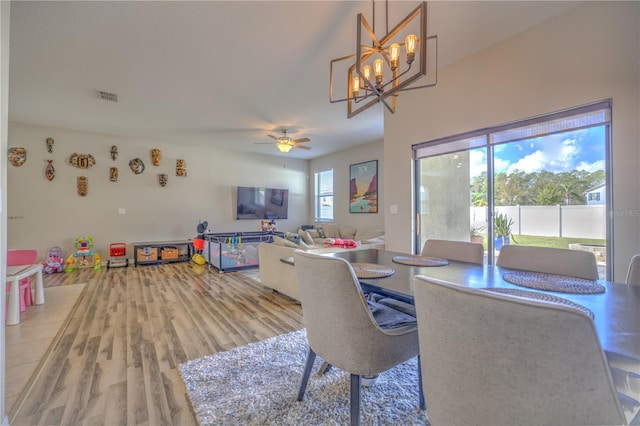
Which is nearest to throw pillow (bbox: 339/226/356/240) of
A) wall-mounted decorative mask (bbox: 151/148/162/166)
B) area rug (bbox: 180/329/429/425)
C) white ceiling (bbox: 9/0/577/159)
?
white ceiling (bbox: 9/0/577/159)

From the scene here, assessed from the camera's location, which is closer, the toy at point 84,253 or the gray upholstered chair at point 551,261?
the gray upholstered chair at point 551,261

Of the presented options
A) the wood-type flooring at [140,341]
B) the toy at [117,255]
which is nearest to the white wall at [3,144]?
the wood-type flooring at [140,341]

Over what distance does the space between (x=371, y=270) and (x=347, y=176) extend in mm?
5627

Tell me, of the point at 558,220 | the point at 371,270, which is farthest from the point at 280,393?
the point at 558,220

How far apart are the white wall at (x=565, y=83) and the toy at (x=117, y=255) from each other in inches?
238

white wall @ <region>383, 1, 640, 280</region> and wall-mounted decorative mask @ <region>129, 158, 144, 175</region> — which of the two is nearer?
white wall @ <region>383, 1, 640, 280</region>

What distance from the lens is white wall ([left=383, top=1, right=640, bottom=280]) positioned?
196 cm

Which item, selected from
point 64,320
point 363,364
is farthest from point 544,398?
point 64,320

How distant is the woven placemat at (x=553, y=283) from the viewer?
1183 millimetres

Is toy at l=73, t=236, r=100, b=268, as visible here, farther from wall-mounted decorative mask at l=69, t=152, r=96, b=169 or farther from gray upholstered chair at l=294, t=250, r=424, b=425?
gray upholstered chair at l=294, t=250, r=424, b=425

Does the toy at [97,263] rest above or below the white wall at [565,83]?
below

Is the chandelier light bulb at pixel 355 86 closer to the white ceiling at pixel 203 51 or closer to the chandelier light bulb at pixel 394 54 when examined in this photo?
the chandelier light bulb at pixel 394 54

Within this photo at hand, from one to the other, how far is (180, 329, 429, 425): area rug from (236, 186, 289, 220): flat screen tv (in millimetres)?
5284

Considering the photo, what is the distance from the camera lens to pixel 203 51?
9.04 feet
